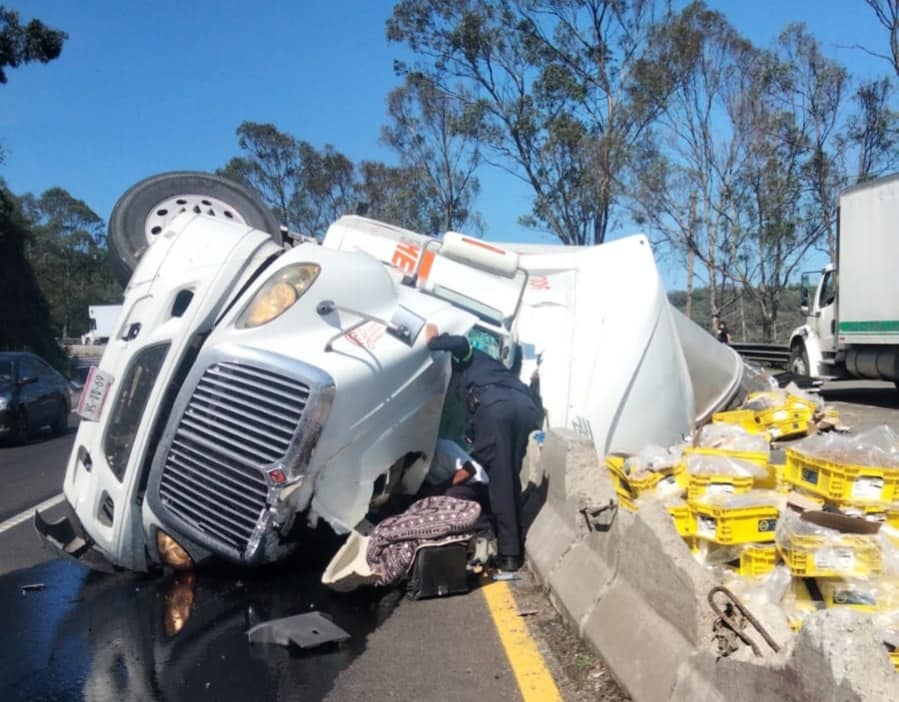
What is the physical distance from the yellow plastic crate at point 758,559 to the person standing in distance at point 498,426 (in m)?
1.63

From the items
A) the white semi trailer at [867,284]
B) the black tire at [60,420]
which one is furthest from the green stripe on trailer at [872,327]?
the black tire at [60,420]

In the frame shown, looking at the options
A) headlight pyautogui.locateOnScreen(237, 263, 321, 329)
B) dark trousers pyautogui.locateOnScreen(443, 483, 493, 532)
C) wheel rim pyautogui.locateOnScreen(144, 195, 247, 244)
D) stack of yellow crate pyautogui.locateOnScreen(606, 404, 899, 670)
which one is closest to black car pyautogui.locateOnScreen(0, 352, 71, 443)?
wheel rim pyautogui.locateOnScreen(144, 195, 247, 244)

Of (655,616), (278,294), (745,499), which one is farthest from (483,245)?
(655,616)

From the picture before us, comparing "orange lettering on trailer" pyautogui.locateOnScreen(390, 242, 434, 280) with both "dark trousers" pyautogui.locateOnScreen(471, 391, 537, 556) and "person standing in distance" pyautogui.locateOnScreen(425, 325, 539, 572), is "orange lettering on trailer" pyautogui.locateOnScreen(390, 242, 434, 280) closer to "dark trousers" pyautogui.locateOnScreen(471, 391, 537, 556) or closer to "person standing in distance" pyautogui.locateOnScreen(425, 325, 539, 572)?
"person standing in distance" pyautogui.locateOnScreen(425, 325, 539, 572)

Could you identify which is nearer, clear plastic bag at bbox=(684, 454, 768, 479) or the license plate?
clear plastic bag at bbox=(684, 454, 768, 479)

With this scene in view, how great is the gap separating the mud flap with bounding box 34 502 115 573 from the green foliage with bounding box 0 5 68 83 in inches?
914

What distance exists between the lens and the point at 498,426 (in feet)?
17.1

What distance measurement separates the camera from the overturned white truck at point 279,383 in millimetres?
4445

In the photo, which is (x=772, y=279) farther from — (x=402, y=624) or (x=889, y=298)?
(x=402, y=624)

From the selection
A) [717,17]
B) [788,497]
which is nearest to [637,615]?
[788,497]

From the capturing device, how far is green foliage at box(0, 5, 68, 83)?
2412cm

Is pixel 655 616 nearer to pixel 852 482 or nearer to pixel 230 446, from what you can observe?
pixel 852 482

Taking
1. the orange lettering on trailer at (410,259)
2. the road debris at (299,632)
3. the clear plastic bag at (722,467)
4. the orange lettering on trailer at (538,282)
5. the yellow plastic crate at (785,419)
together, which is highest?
the orange lettering on trailer at (410,259)

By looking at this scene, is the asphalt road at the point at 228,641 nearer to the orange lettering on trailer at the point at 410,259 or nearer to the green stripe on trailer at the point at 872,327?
the orange lettering on trailer at the point at 410,259
